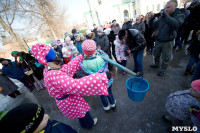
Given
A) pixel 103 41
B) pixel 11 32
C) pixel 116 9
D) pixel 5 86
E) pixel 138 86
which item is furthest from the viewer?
pixel 116 9

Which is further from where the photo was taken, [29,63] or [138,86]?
[29,63]

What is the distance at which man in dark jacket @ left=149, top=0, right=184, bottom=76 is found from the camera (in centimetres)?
221


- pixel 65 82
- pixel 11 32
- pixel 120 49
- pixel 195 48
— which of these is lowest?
pixel 195 48

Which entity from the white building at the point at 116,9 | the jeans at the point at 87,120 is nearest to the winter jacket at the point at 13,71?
the jeans at the point at 87,120

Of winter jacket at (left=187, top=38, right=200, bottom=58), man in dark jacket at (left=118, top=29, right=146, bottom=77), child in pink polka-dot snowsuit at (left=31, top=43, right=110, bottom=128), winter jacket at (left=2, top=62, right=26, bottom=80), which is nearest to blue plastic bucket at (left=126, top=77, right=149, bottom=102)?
child in pink polka-dot snowsuit at (left=31, top=43, right=110, bottom=128)

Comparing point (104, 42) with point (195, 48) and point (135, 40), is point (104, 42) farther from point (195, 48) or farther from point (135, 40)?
point (195, 48)

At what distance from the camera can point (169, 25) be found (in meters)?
2.27

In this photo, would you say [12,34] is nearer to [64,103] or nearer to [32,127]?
[64,103]

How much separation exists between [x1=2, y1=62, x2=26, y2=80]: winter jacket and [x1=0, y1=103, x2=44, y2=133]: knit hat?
3793 mm

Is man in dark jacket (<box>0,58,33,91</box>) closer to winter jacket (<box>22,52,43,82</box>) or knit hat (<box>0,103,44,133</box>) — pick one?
winter jacket (<box>22,52,43,82</box>)

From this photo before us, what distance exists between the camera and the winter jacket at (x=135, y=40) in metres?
2.77

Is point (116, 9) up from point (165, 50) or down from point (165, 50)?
up

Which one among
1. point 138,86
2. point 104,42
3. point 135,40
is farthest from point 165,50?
point 104,42

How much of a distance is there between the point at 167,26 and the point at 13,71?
565 cm
